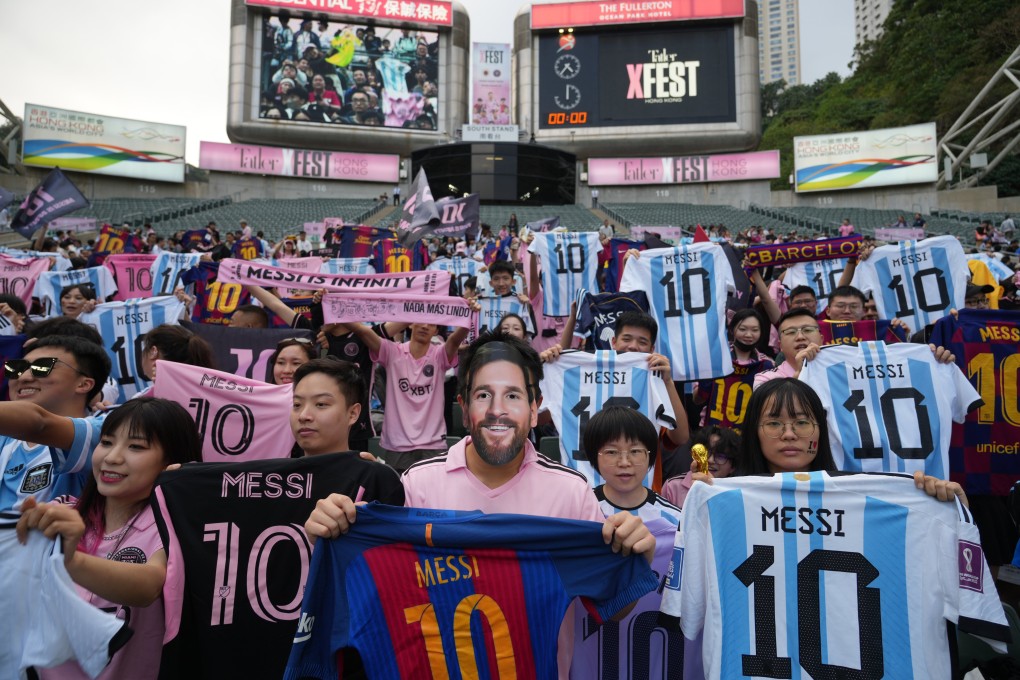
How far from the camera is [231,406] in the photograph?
13.3 ft

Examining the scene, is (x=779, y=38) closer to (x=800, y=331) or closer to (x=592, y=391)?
(x=800, y=331)

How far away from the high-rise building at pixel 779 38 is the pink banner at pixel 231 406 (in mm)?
A: 191603

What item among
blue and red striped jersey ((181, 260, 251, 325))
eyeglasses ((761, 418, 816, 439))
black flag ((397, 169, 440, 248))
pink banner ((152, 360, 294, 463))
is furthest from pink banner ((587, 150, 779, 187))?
eyeglasses ((761, 418, 816, 439))

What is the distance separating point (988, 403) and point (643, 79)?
137 ft

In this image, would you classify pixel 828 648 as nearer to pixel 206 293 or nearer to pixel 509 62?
pixel 206 293

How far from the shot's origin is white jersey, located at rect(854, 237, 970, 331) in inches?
247

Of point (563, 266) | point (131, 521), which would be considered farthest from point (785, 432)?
point (563, 266)

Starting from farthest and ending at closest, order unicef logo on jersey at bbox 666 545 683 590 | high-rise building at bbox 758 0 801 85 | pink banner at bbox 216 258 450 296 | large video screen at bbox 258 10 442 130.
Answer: high-rise building at bbox 758 0 801 85 < large video screen at bbox 258 10 442 130 < pink banner at bbox 216 258 450 296 < unicef logo on jersey at bbox 666 545 683 590

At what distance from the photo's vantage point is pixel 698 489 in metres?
2.54

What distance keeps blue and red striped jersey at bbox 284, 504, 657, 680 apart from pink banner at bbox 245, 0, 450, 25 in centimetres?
4710

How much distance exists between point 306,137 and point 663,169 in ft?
78.1

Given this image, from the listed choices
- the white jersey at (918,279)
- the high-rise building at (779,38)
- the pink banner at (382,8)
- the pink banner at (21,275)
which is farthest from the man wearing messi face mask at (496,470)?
the high-rise building at (779,38)

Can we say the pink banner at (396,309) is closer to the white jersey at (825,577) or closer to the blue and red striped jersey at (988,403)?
the white jersey at (825,577)

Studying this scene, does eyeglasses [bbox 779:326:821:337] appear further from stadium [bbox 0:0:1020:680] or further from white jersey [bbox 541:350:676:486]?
white jersey [bbox 541:350:676:486]
